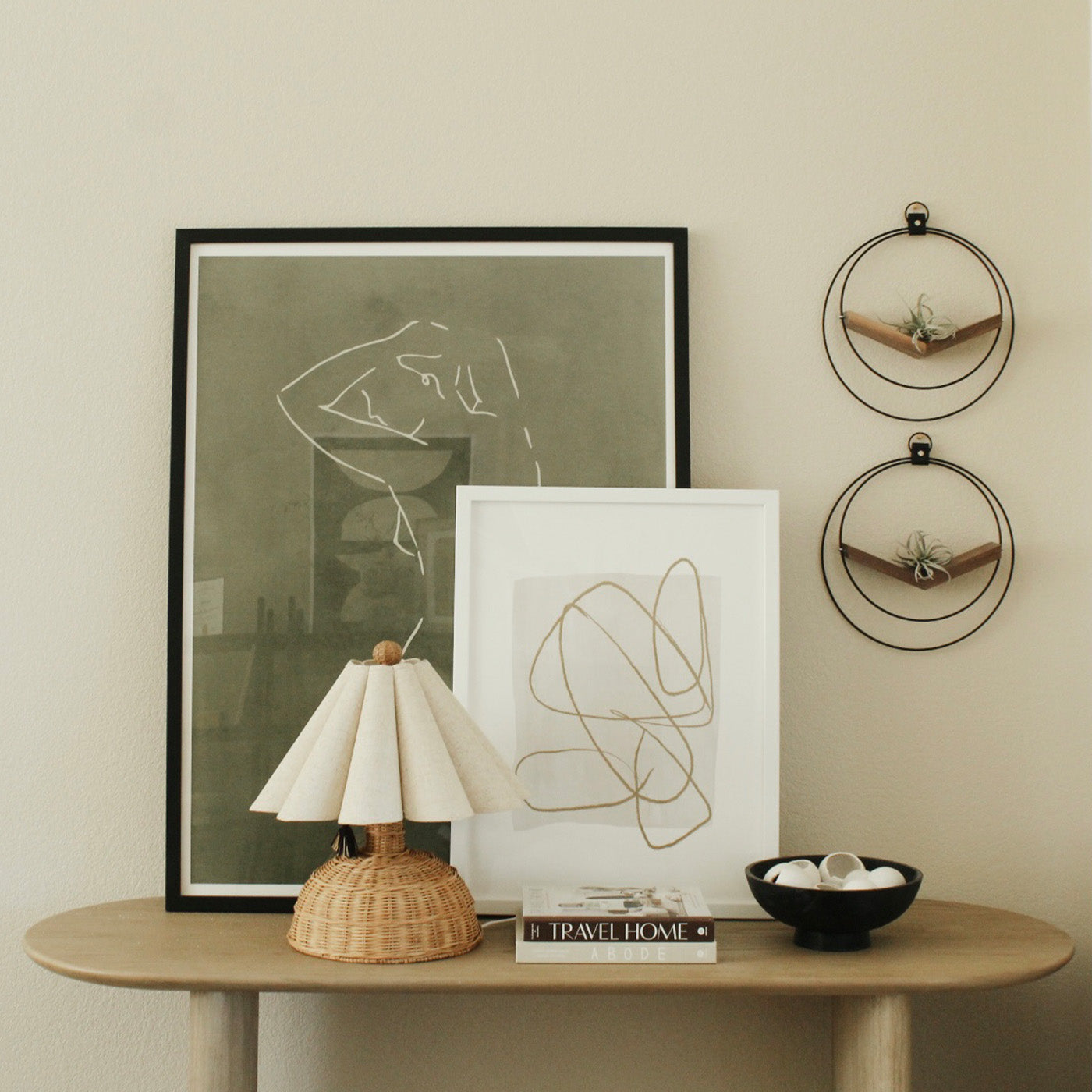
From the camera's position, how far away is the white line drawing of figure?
4.47 ft

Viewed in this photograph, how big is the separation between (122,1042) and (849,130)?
A: 5.49 feet

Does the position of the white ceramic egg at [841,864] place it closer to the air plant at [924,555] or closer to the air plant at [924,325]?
the air plant at [924,555]

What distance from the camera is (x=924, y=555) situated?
1.36 meters

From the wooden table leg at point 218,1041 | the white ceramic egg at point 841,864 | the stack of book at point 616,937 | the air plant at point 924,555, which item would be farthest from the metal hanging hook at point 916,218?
the wooden table leg at point 218,1041

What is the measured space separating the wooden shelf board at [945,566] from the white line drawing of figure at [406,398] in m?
0.47

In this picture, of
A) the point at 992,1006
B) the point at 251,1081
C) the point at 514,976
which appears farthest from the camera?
the point at 992,1006

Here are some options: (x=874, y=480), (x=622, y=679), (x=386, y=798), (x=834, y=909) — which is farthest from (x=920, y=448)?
(x=386, y=798)

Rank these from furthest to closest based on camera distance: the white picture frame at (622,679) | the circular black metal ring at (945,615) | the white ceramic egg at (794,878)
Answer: the circular black metal ring at (945,615) < the white picture frame at (622,679) < the white ceramic egg at (794,878)

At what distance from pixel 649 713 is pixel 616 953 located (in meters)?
0.32

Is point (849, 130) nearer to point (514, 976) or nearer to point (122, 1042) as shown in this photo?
point (514, 976)

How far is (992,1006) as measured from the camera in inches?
53.3

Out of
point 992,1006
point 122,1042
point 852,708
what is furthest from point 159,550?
point 992,1006

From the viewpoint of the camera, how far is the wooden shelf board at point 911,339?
1348 millimetres

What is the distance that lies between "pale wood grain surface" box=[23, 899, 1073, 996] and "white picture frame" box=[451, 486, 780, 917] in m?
0.12
